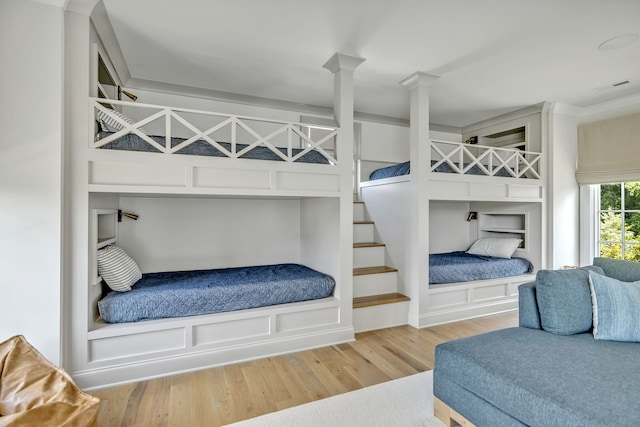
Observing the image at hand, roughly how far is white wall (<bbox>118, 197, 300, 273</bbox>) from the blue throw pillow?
2740mm

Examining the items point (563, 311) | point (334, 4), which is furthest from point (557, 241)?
point (334, 4)

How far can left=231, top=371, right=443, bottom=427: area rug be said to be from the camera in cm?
181

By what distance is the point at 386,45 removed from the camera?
105 inches

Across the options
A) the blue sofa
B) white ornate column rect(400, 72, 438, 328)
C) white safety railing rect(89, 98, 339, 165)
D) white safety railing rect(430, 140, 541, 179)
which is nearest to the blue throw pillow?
the blue sofa

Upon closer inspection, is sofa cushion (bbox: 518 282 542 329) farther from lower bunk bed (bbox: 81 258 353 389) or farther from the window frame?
the window frame

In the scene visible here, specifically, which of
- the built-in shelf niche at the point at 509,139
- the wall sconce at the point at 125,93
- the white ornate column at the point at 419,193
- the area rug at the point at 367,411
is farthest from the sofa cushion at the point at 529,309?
the wall sconce at the point at 125,93

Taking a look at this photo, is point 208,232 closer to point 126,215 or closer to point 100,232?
point 126,215

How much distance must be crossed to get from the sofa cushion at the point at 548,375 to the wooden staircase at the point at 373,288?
1.40 m

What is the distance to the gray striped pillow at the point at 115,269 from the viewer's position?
93.2 inches

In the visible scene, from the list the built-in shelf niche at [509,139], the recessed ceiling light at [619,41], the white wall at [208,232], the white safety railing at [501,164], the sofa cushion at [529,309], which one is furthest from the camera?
the built-in shelf niche at [509,139]

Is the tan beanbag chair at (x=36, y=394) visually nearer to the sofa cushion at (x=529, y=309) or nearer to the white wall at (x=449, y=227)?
the sofa cushion at (x=529, y=309)

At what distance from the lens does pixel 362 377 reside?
231 centimetres

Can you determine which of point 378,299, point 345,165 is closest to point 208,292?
point 345,165

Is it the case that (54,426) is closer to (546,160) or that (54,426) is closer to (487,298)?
(487,298)
